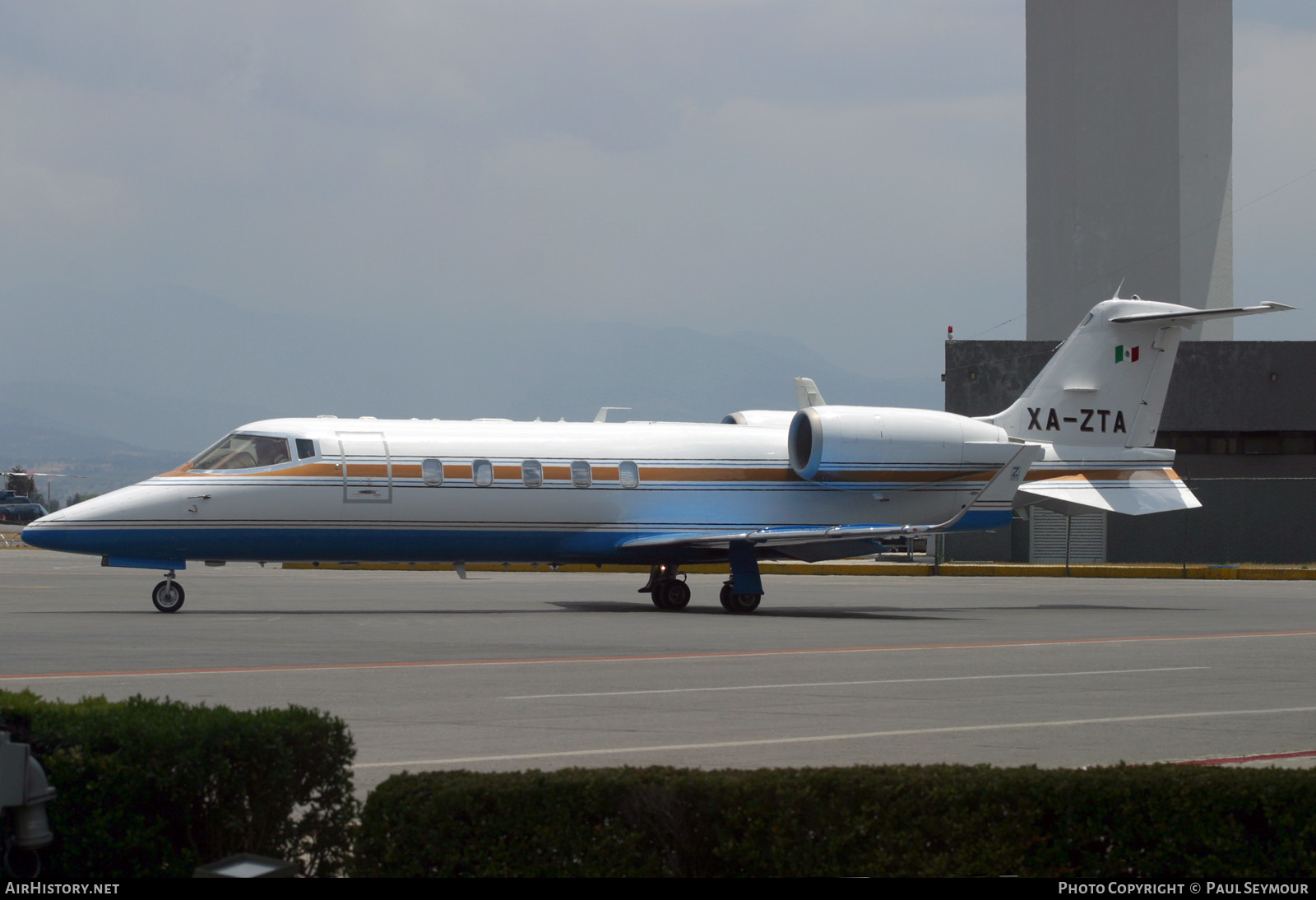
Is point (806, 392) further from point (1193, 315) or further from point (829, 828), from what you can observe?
point (829, 828)

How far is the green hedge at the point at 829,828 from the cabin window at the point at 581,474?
19.3 meters

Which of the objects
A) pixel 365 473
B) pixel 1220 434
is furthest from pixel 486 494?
pixel 1220 434

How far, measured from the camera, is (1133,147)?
74.5 metres

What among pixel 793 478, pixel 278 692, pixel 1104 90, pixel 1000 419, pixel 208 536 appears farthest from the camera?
pixel 1104 90

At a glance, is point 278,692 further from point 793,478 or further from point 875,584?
point 875,584

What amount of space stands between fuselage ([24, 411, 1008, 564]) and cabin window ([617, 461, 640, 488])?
1.0 inches

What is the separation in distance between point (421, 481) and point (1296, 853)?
64.4 feet

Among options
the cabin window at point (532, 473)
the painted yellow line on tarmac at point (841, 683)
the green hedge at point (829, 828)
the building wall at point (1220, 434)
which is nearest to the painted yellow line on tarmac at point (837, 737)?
the painted yellow line on tarmac at point (841, 683)

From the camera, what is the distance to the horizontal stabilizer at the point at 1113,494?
27594 mm

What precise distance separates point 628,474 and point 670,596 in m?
2.64

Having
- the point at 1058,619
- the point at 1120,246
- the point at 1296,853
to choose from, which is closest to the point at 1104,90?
the point at 1120,246

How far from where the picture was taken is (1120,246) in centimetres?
7594

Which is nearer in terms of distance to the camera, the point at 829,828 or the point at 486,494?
the point at 829,828

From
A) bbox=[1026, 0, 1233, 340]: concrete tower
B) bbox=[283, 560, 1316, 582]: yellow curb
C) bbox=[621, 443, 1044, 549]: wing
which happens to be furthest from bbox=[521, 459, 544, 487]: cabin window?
bbox=[1026, 0, 1233, 340]: concrete tower
